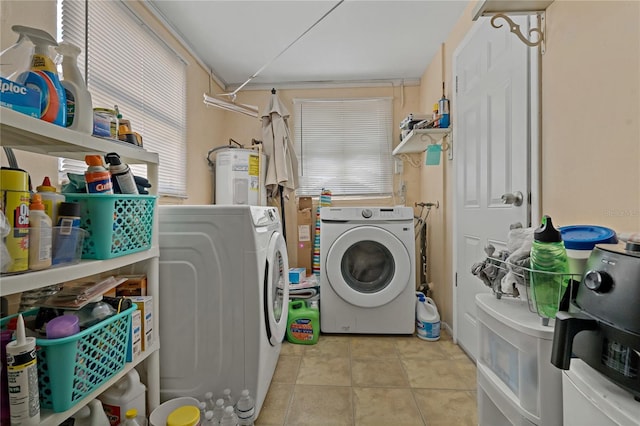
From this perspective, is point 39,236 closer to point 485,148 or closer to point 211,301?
point 211,301

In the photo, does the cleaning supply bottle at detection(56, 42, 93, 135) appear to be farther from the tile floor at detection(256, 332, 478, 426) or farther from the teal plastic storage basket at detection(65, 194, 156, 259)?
the tile floor at detection(256, 332, 478, 426)

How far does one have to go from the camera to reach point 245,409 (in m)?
1.22

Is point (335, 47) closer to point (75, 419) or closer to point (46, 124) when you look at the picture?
point (46, 124)

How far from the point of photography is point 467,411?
4.47 feet

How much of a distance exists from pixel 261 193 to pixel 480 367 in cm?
222

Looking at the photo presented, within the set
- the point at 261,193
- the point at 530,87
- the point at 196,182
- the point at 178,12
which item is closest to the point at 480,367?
the point at 530,87

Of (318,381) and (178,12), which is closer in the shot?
(318,381)

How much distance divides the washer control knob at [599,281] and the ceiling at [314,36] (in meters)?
1.79

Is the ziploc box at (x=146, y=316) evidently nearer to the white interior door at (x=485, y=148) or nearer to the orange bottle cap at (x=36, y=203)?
the orange bottle cap at (x=36, y=203)

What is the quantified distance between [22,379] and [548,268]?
131 cm

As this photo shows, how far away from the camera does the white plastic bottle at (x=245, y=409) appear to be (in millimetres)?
1224

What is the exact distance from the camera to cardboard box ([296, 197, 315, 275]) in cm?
295

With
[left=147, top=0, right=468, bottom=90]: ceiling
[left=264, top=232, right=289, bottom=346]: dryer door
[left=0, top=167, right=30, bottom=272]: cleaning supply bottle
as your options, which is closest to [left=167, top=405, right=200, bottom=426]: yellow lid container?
[left=264, top=232, right=289, bottom=346]: dryer door

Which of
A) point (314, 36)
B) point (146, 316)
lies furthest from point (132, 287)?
point (314, 36)
